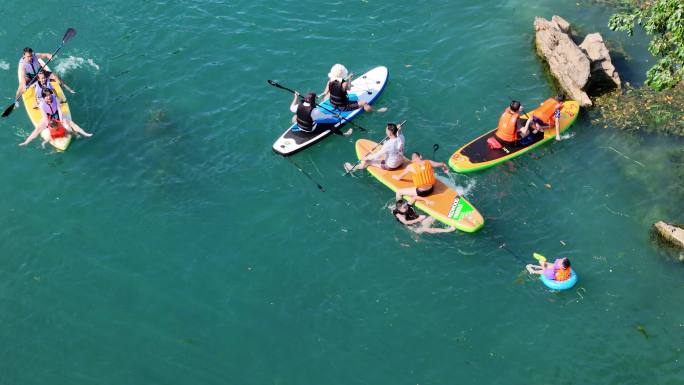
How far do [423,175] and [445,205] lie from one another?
1.05 meters

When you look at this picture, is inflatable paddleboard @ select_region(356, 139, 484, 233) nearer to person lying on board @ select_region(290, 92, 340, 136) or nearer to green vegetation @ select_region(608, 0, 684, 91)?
person lying on board @ select_region(290, 92, 340, 136)

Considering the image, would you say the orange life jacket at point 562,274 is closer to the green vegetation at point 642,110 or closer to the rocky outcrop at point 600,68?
the green vegetation at point 642,110

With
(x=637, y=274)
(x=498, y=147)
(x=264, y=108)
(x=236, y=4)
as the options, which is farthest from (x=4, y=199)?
(x=637, y=274)

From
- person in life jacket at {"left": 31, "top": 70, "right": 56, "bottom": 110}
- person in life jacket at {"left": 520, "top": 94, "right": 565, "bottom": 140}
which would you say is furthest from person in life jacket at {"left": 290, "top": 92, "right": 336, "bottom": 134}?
person in life jacket at {"left": 31, "top": 70, "right": 56, "bottom": 110}

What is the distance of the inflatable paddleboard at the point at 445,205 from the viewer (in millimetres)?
18497

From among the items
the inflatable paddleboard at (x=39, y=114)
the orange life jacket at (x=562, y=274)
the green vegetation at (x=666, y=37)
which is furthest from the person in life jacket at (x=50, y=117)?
the green vegetation at (x=666, y=37)

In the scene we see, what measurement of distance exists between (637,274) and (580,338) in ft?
8.91

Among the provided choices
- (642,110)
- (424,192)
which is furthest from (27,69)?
(642,110)

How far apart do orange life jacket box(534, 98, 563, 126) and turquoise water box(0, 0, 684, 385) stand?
831 millimetres

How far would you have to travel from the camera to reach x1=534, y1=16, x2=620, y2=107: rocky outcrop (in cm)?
2236

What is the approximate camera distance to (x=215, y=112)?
2227cm

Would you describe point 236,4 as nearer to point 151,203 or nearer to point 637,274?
point 151,203

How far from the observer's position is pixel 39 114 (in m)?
21.6

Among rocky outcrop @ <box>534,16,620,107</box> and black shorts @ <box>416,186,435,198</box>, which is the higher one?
rocky outcrop @ <box>534,16,620,107</box>
